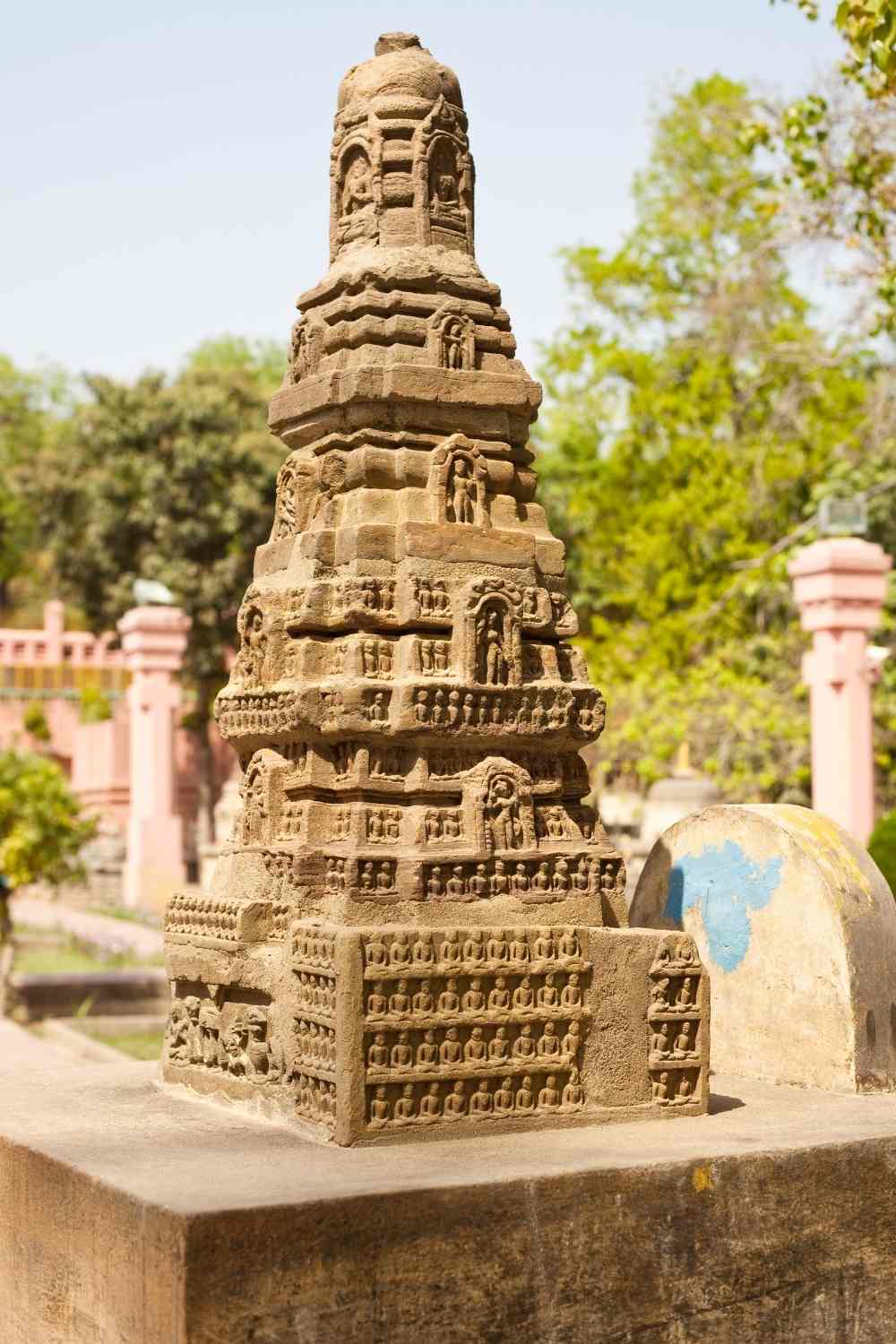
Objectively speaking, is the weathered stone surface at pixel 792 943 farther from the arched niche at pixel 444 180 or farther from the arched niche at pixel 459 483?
the arched niche at pixel 444 180

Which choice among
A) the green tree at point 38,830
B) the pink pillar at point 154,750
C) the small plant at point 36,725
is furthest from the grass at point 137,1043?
the small plant at point 36,725

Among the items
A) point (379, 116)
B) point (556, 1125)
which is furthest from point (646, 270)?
point (556, 1125)

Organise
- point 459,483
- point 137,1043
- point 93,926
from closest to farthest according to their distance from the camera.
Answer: point 459,483 → point 137,1043 → point 93,926

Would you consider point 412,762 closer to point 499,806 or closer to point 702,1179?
point 499,806

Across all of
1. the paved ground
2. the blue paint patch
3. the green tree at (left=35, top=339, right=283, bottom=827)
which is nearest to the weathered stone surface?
the blue paint patch

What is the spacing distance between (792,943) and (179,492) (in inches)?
900

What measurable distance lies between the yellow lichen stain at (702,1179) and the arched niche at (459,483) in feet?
7.54

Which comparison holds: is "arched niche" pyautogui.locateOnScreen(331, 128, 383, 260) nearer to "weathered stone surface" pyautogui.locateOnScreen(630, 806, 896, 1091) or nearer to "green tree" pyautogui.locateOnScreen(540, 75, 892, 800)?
"weathered stone surface" pyautogui.locateOnScreen(630, 806, 896, 1091)

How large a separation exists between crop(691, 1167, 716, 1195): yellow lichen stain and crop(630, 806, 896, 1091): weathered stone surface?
4.14 ft

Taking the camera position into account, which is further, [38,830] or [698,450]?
[698,450]

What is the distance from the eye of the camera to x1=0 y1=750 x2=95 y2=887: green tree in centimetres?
1487

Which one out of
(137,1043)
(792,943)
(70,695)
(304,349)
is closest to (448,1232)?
(792,943)

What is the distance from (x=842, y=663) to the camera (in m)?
13.3

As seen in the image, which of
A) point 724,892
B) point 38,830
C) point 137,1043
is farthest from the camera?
point 38,830
